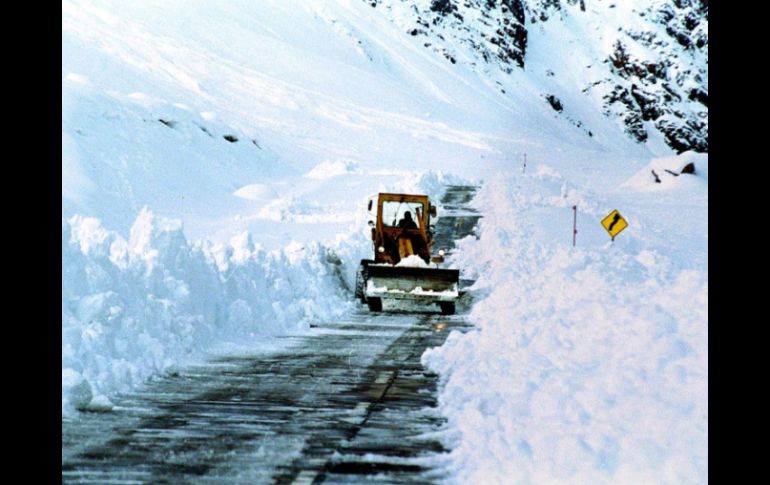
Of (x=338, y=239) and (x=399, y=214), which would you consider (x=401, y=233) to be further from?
(x=338, y=239)

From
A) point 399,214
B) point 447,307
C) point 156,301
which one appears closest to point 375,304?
point 447,307

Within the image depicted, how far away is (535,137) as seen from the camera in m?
132

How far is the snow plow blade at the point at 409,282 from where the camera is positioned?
19.9 metres

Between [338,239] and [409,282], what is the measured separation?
7947 millimetres

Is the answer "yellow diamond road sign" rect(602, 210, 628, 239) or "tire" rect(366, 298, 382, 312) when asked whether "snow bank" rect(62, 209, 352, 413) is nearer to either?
"tire" rect(366, 298, 382, 312)

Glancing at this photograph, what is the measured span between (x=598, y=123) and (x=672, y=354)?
194m

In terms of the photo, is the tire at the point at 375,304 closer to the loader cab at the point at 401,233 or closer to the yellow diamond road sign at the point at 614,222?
the loader cab at the point at 401,233

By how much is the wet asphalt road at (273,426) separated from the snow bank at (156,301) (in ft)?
1.62

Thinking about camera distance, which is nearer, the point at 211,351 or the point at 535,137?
the point at 211,351

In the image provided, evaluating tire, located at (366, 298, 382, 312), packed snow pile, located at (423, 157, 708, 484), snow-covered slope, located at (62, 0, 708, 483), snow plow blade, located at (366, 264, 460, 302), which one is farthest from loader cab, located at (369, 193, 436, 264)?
packed snow pile, located at (423, 157, 708, 484)
